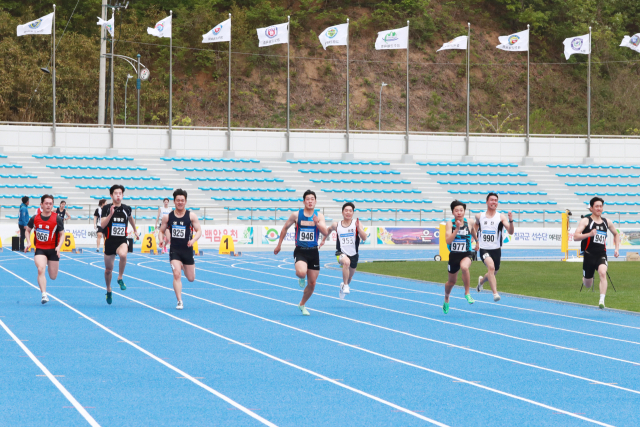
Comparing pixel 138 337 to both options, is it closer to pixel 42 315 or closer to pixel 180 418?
pixel 42 315

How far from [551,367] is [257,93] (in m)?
71.2

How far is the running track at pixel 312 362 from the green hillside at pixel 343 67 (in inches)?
2298

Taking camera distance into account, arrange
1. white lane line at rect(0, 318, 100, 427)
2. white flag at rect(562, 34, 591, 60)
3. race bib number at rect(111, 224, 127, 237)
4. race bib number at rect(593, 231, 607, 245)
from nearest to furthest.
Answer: white lane line at rect(0, 318, 100, 427)
race bib number at rect(593, 231, 607, 245)
race bib number at rect(111, 224, 127, 237)
white flag at rect(562, 34, 591, 60)

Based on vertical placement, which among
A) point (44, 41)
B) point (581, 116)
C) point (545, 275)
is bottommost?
point (545, 275)

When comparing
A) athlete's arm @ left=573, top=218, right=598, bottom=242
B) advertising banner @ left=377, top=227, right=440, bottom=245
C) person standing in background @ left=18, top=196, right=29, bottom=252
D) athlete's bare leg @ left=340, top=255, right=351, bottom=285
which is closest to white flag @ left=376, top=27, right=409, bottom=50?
advertising banner @ left=377, top=227, right=440, bottom=245

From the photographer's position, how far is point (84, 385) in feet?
26.5

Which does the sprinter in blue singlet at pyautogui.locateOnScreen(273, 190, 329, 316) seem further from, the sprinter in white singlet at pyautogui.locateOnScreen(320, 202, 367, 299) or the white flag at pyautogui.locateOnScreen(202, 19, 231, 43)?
the white flag at pyautogui.locateOnScreen(202, 19, 231, 43)

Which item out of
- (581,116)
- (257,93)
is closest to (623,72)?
(581,116)

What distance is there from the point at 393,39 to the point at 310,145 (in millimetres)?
7453

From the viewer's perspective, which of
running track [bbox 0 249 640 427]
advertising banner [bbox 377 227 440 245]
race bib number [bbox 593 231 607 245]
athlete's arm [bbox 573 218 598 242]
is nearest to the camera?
running track [bbox 0 249 640 427]

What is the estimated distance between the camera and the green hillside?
238 feet

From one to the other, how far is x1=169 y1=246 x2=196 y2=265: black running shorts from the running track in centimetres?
87

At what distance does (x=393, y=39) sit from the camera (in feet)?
144

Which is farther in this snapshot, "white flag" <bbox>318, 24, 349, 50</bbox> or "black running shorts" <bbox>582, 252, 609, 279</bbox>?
"white flag" <bbox>318, 24, 349, 50</bbox>
